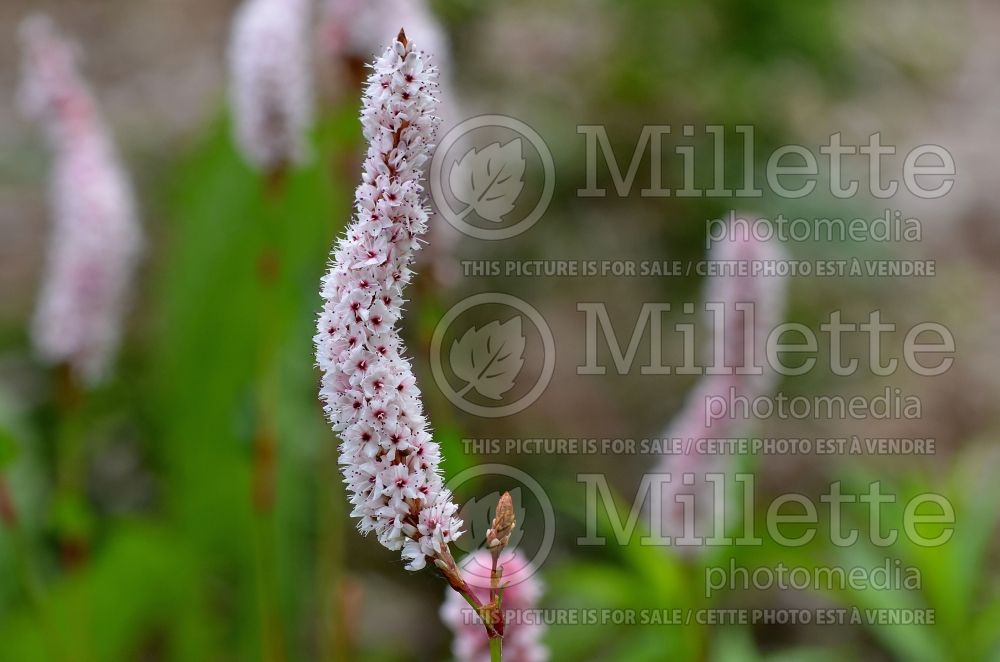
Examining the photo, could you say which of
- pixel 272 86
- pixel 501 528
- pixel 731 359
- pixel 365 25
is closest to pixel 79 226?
pixel 272 86

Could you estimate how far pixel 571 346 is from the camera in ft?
10.1

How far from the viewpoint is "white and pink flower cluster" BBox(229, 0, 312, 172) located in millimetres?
1443

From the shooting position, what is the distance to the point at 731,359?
1462 mm

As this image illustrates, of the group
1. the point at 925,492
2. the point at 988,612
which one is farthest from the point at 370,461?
the point at 925,492

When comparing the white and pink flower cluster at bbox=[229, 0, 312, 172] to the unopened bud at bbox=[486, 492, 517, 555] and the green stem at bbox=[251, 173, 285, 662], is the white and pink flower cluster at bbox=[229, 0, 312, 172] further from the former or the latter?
the unopened bud at bbox=[486, 492, 517, 555]

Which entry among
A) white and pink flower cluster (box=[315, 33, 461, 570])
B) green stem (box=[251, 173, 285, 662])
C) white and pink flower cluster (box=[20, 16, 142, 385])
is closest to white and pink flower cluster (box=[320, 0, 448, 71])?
green stem (box=[251, 173, 285, 662])

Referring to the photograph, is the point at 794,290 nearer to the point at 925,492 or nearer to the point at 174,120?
the point at 925,492

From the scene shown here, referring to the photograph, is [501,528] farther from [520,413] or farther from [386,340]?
[520,413]

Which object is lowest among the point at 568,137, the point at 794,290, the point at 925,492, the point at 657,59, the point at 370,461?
the point at 925,492

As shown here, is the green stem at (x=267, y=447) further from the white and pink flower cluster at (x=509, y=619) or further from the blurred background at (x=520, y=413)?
the white and pink flower cluster at (x=509, y=619)

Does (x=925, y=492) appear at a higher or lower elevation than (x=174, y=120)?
lower

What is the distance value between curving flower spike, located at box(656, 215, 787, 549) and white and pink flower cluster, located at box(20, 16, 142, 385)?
941 mm

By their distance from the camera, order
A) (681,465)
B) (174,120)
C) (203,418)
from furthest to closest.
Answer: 1. (174,120)
2. (203,418)
3. (681,465)

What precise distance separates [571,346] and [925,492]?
1311mm
